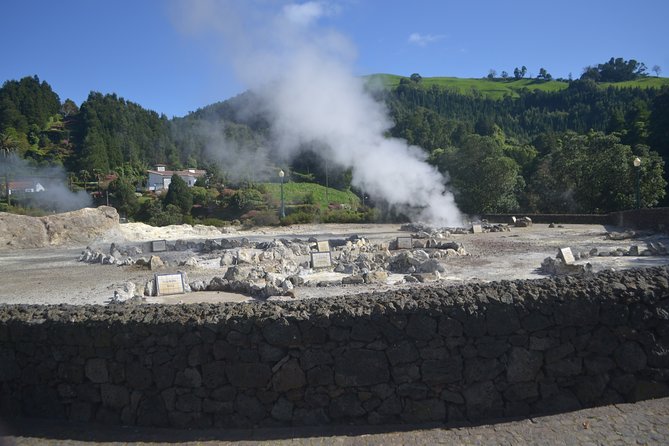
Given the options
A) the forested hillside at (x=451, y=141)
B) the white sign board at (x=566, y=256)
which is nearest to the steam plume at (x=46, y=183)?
the forested hillside at (x=451, y=141)

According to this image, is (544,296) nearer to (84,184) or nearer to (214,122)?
(84,184)

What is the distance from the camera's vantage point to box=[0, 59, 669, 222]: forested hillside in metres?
Answer: 40.0

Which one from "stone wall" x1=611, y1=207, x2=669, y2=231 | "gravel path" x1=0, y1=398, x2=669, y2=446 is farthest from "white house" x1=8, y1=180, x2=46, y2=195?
"gravel path" x1=0, y1=398, x2=669, y2=446

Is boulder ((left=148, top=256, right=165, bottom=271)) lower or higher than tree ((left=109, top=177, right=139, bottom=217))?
lower

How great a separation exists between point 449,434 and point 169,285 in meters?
10.00

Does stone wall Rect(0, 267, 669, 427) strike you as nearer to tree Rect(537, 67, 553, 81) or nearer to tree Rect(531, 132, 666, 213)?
tree Rect(531, 132, 666, 213)

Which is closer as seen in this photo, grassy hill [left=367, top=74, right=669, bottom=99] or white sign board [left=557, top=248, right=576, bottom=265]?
white sign board [left=557, top=248, right=576, bottom=265]

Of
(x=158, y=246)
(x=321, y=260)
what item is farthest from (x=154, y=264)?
(x=158, y=246)

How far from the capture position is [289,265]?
1761 cm

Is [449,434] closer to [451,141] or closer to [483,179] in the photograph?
[483,179]

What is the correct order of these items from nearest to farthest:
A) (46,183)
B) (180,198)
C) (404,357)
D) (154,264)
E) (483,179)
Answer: (404,357) → (154,264) → (483,179) → (180,198) → (46,183)

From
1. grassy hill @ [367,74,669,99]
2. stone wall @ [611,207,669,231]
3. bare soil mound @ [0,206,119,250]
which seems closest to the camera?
stone wall @ [611,207,669,231]

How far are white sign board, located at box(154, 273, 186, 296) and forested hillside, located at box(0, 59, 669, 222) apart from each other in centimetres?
2807

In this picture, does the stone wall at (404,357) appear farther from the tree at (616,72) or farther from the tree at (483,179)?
the tree at (616,72)
